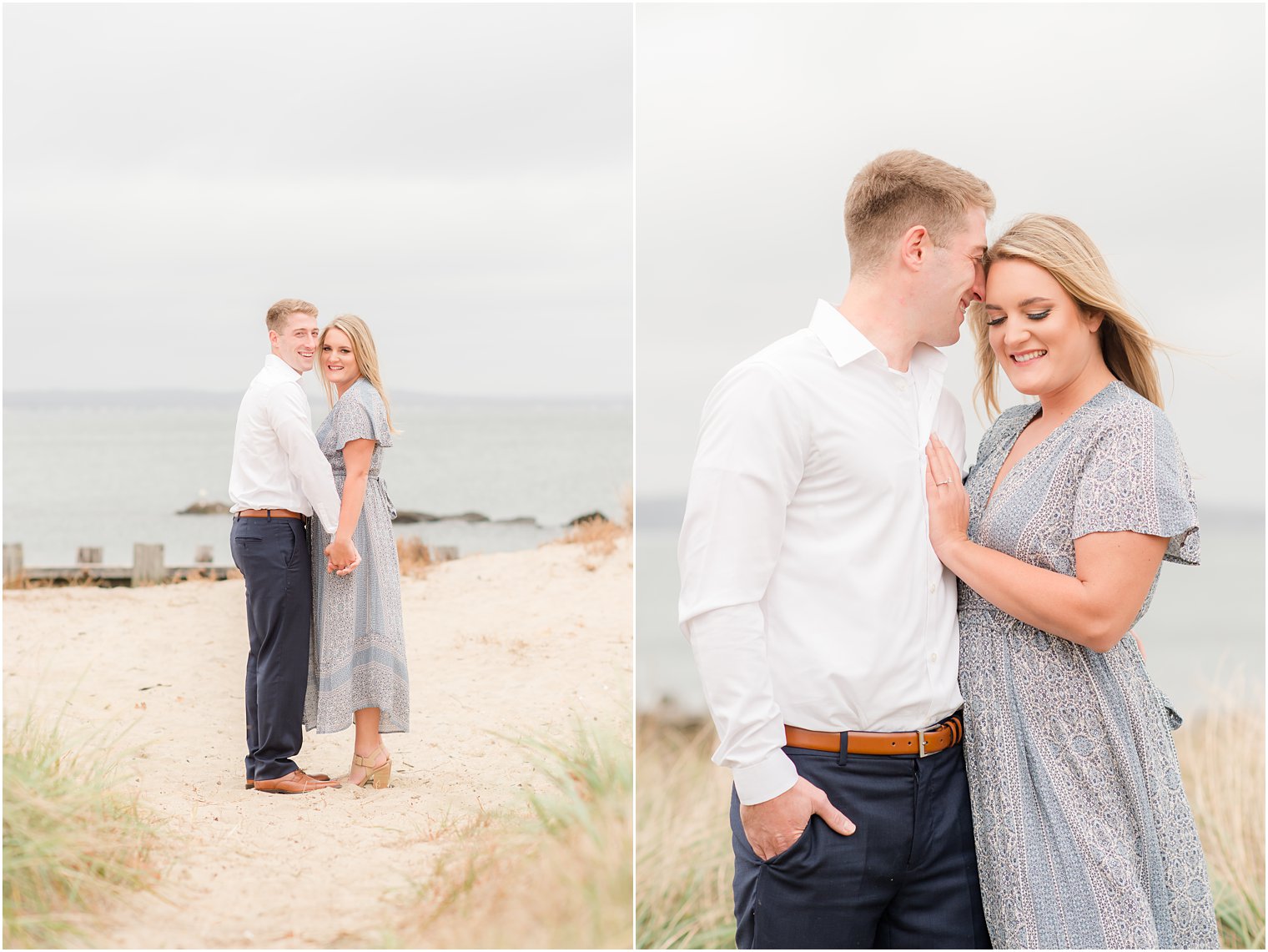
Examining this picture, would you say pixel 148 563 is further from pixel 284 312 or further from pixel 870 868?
pixel 870 868

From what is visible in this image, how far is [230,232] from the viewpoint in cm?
484

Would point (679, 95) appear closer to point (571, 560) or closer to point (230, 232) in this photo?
point (230, 232)

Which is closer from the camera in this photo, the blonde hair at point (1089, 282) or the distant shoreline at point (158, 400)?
the blonde hair at point (1089, 282)

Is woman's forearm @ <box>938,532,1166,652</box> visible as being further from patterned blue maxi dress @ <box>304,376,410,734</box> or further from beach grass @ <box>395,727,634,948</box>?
patterned blue maxi dress @ <box>304,376,410,734</box>

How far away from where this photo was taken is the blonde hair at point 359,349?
3121 mm

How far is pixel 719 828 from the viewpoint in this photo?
349 cm

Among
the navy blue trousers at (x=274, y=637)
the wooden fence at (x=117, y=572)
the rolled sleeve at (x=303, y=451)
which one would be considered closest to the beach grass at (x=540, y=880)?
the navy blue trousers at (x=274, y=637)

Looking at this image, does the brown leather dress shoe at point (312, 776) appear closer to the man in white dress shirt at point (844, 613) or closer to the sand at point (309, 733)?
the sand at point (309, 733)

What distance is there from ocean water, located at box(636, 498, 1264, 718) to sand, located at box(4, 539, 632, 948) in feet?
0.99

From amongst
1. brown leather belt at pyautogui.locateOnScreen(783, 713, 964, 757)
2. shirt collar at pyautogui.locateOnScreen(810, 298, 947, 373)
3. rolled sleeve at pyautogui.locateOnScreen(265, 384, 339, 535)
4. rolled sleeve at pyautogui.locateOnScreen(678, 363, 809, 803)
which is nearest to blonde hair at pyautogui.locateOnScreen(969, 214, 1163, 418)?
shirt collar at pyautogui.locateOnScreen(810, 298, 947, 373)

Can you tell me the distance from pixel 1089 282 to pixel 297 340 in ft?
6.94

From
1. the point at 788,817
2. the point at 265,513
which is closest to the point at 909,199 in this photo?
the point at 788,817

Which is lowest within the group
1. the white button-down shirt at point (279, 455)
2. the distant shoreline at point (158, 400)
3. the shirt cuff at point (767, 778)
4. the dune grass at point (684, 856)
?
the dune grass at point (684, 856)

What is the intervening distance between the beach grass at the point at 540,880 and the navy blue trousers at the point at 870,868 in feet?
3.30
